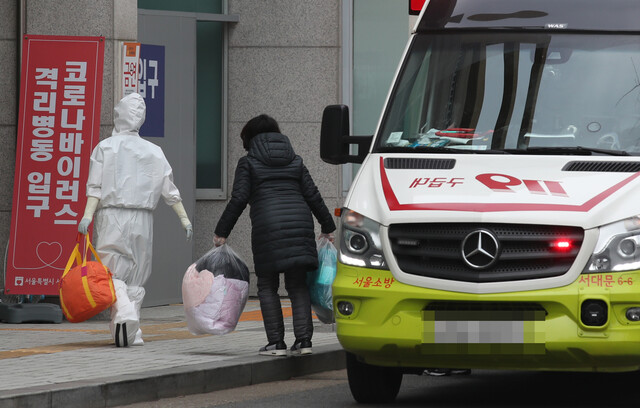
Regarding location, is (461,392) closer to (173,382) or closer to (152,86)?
(173,382)

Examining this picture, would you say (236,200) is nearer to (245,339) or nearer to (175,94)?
(245,339)

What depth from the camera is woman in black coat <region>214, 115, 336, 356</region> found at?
966 cm

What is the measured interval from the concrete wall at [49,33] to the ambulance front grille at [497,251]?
655 centimetres

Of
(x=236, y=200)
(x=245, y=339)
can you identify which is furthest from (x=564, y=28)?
(x=245, y=339)

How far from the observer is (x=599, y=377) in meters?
10.1

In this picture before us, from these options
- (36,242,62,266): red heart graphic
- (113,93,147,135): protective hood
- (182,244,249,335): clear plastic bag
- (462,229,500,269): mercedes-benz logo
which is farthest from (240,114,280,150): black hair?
(36,242,62,266): red heart graphic

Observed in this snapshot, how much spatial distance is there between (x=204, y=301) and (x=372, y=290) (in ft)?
9.22

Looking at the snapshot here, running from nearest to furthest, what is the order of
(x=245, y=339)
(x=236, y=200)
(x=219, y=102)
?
(x=236, y=200) < (x=245, y=339) < (x=219, y=102)

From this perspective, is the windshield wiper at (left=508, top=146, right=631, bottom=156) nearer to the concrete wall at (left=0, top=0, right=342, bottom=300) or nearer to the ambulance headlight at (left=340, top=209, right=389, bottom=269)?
the ambulance headlight at (left=340, top=209, right=389, bottom=269)

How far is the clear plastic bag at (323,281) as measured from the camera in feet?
32.8

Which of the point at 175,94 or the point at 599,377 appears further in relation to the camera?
Result: the point at 175,94

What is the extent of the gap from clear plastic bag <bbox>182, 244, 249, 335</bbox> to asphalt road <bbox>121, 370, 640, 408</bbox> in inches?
27.5

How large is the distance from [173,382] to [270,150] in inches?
78.1

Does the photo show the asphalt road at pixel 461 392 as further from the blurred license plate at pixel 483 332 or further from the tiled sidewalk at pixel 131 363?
the blurred license plate at pixel 483 332
